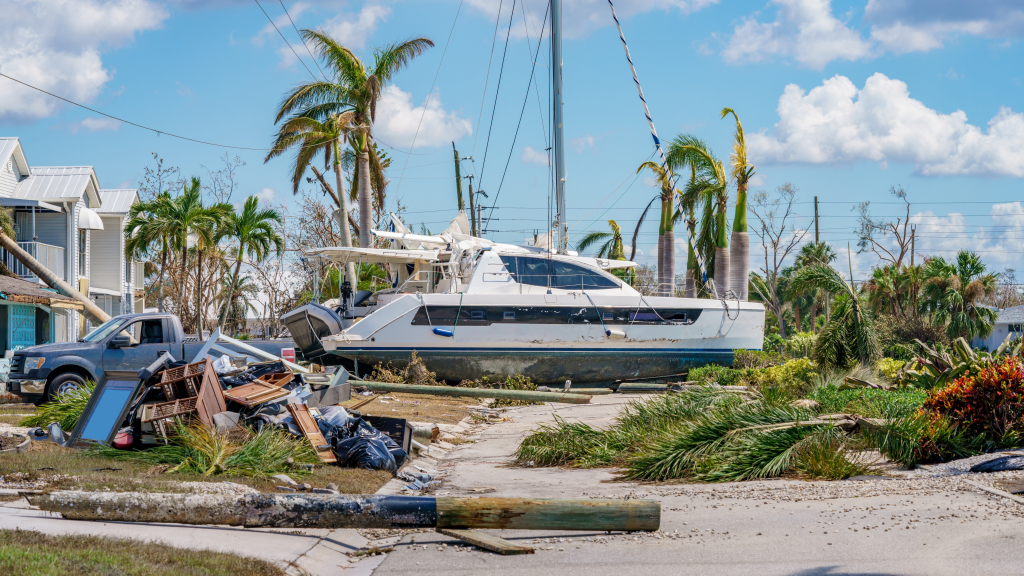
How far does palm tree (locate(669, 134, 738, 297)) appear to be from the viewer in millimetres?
25672

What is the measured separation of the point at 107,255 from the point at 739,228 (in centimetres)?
2440

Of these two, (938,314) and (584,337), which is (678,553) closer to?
(584,337)

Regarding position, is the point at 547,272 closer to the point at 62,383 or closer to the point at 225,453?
the point at 62,383

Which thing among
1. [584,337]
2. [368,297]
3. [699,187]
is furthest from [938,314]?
[368,297]

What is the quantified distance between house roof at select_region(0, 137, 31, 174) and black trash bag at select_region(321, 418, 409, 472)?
23683 mm

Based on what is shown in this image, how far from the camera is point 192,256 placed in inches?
1441

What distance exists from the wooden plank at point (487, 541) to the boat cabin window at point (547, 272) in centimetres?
1561

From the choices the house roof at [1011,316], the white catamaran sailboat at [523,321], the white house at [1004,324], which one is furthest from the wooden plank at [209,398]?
the house roof at [1011,316]

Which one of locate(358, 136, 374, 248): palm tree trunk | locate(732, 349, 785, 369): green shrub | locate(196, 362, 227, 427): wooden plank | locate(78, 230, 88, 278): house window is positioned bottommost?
locate(732, 349, 785, 369): green shrub

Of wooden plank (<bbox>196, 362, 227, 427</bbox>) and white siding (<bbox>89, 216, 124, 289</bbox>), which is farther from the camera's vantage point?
white siding (<bbox>89, 216, 124, 289</bbox>)

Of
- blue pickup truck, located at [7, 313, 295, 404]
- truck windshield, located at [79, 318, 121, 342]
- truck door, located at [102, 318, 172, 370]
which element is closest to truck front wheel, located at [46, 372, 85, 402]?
blue pickup truck, located at [7, 313, 295, 404]

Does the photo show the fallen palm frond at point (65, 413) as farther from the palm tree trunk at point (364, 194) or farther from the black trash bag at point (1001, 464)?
the palm tree trunk at point (364, 194)

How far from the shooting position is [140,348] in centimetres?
1501

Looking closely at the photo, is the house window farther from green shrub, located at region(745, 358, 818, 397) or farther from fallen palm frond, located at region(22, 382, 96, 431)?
green shrub, located at region(745, 358, 818, 397)
